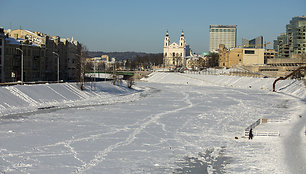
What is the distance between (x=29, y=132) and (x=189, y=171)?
53.5ft

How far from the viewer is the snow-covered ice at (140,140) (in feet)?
74.1

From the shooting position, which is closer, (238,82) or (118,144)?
(118,144)

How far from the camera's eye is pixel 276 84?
98188 mm

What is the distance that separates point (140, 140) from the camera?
29.7 metres

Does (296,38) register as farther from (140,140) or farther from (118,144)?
(118,144)

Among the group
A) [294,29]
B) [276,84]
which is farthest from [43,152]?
[294,29]

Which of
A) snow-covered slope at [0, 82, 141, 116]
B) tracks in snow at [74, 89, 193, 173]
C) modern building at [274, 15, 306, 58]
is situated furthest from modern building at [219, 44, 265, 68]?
tracks in snow at [74, 89, 193, 173]

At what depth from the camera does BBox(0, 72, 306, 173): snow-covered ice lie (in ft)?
74.1

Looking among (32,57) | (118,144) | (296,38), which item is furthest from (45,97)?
(296,38)

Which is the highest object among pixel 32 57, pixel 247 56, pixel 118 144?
pixel 247 56

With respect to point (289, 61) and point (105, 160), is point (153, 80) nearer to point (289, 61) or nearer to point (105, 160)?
point (289, 61)

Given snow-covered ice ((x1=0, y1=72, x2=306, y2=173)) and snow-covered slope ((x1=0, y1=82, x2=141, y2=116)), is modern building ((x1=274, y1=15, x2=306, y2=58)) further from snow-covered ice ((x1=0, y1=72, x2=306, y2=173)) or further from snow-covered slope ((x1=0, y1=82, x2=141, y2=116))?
snow-covered ice ((x1=0, y1=72, x2=306, y2=173))

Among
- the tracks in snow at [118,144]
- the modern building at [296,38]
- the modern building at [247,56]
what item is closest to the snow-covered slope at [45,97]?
the tracks in snow at [118,144]

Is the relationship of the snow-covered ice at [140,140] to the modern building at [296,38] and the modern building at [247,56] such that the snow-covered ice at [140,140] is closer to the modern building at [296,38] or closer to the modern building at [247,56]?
the modern building at [296,38]
